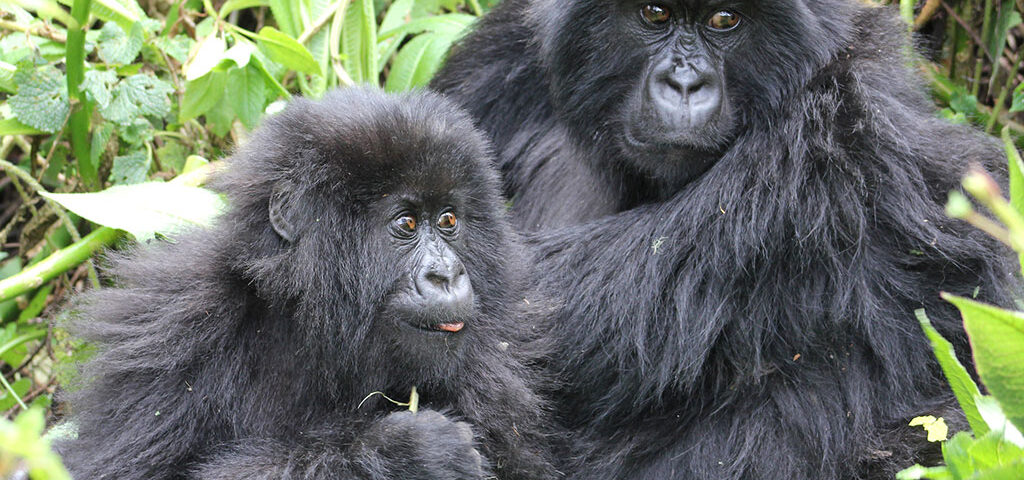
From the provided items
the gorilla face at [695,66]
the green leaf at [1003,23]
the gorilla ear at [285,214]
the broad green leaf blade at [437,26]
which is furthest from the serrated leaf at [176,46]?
the green leaf at [1003,23]

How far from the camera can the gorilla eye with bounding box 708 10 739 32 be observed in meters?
3.15

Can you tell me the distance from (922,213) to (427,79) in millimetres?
2084

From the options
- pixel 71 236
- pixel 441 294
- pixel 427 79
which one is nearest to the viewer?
pixel 441 294

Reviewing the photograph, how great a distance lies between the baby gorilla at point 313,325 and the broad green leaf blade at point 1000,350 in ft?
3.69

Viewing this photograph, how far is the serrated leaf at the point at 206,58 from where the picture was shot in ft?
11.1

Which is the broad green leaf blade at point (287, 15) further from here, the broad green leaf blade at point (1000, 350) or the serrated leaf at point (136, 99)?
the broad green leaf blade at point (1000, 350)

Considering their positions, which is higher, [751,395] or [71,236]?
[71,236]

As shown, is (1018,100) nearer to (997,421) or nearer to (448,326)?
(997,421)

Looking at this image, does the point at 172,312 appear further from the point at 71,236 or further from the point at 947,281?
the point at 947,281

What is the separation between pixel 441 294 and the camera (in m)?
2.45

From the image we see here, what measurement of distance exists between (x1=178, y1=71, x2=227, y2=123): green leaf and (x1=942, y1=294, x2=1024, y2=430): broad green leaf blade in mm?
2682

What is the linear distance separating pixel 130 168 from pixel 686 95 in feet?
6.74

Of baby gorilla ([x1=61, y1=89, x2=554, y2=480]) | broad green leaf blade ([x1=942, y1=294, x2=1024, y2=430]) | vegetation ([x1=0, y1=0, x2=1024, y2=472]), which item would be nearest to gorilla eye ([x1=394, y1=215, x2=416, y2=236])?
baby gorilla ([x1=61, y1=89, x2=554, y2=480])

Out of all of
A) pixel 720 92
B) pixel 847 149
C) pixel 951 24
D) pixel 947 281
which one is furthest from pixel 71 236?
pixel 951 24
